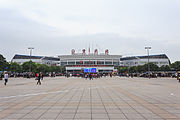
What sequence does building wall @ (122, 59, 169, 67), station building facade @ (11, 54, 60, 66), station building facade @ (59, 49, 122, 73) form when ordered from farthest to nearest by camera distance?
1. station building facade @ (11, 54, 60, 66)
2. building wall @ (122, 59, 169, 67)
3. station building facade @ (59, 49, 122, 73)

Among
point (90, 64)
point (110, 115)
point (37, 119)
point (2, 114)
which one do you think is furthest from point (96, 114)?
point (90, 64)

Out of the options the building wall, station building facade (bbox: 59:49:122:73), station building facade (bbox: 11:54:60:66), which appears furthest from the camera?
station building facade (bbox: 11:54:60:66)

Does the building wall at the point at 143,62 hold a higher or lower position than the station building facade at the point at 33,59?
lower

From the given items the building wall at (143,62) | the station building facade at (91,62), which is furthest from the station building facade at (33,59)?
the building wall at (143,62)

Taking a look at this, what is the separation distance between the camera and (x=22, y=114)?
750cm

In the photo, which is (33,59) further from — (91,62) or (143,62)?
(143,62)

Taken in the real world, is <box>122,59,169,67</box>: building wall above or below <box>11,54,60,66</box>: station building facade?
below

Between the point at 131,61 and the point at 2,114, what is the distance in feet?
496

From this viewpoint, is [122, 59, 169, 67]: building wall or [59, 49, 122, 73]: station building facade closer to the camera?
[59, 49, 122, 73]: station building facade

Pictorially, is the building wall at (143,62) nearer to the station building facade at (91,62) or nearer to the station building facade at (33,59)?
the station building facade at (91,62)

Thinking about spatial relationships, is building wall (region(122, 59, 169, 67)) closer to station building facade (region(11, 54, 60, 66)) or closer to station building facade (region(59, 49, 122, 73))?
station building facade (region(59, 49, 122, 73))

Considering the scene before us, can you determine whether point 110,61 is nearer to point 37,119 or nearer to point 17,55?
point 17,55

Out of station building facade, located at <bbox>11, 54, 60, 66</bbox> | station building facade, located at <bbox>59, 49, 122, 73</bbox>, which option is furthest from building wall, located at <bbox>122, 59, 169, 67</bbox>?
station building facade, located at <bbox>11, 54, 60, 66</bbox>

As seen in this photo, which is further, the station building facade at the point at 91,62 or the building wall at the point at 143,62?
the building wall at the point at 143,62
